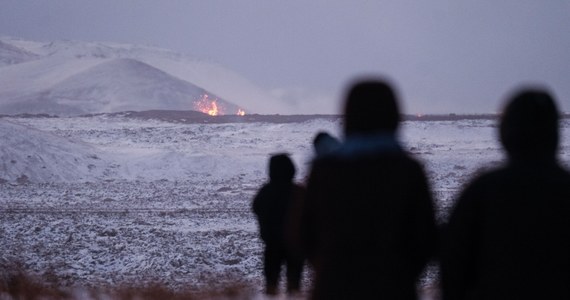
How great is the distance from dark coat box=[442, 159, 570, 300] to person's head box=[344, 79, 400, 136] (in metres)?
0.46

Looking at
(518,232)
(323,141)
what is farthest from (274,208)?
(518,232)

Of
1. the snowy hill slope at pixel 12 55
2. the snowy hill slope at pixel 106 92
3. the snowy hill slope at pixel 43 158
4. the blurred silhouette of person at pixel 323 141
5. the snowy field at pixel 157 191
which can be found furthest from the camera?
the snowy hill slope at pixel 12 55

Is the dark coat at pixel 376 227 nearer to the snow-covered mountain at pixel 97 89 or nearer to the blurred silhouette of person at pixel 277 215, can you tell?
the blurred silhouette of person at pixel 277 215

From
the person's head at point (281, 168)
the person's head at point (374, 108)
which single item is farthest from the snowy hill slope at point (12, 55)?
the person's head at point (374, 108)

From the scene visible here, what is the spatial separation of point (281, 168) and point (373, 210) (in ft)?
10.9

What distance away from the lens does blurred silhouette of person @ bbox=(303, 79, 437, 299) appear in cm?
305

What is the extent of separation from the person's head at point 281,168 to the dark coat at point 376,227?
10.5ft

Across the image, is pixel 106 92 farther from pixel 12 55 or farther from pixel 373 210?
pixel 373 210

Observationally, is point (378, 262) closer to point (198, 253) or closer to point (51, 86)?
point (198, 253)

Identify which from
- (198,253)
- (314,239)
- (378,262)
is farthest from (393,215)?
(198,253)

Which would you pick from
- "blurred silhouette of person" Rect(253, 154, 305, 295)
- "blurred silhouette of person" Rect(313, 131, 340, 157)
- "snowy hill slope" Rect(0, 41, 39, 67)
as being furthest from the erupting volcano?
"blurred silhouette of person" Rect(313, 131, 340, 157)

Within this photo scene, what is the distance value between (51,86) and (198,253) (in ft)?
297

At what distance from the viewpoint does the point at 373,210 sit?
10.1 feet

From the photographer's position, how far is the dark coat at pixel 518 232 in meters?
2.84
